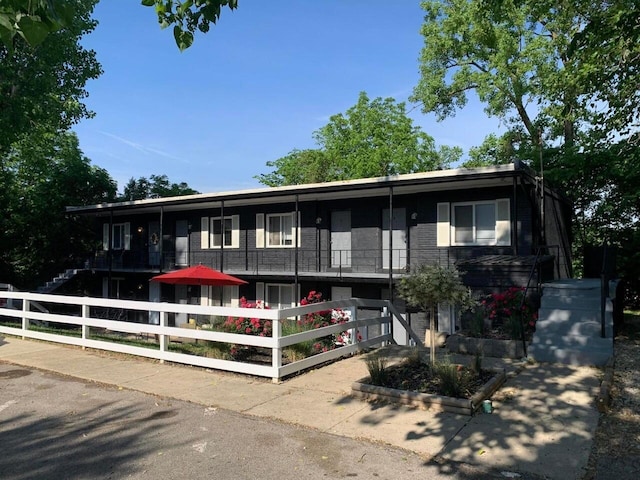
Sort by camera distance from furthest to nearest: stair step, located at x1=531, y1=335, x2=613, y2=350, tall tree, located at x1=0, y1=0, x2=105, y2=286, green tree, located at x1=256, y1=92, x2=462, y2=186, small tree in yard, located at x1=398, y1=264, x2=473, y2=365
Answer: green tree, located at x1=256, y1=92, x2=462, y2=186 → tall tree, located at x1=0, y1=0, x2=105, y2=286 → stair step, located at x1=531, y1=335, x2=613, y2=350 → small tree in yard, located at x1=398, y1=264, x2=473, y2=365

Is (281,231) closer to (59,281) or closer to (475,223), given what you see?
(475,223)

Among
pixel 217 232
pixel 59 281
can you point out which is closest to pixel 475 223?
pixel 217 232

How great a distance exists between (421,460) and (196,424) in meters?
2.63

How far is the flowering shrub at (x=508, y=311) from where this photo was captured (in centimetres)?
976

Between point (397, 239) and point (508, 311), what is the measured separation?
7920 mm

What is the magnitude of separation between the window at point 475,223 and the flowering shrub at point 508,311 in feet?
16.0

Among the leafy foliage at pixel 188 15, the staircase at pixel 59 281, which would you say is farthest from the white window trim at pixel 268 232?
the leafy foliage at pixel 188 15

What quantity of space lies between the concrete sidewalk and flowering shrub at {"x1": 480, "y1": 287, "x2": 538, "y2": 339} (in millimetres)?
1390

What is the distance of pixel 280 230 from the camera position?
20891mm

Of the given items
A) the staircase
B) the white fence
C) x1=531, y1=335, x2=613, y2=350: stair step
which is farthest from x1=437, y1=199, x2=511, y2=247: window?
the staircase

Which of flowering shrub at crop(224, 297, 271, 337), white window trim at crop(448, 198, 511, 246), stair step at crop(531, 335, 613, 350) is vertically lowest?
stair step at crop(531, 335, 613, 350)

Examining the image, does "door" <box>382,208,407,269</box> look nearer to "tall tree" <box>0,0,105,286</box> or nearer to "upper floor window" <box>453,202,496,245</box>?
"upper floor window" <box>453,202,496,245</box>

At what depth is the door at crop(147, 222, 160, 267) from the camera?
24.7m

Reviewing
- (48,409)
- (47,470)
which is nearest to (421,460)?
(47,470)
